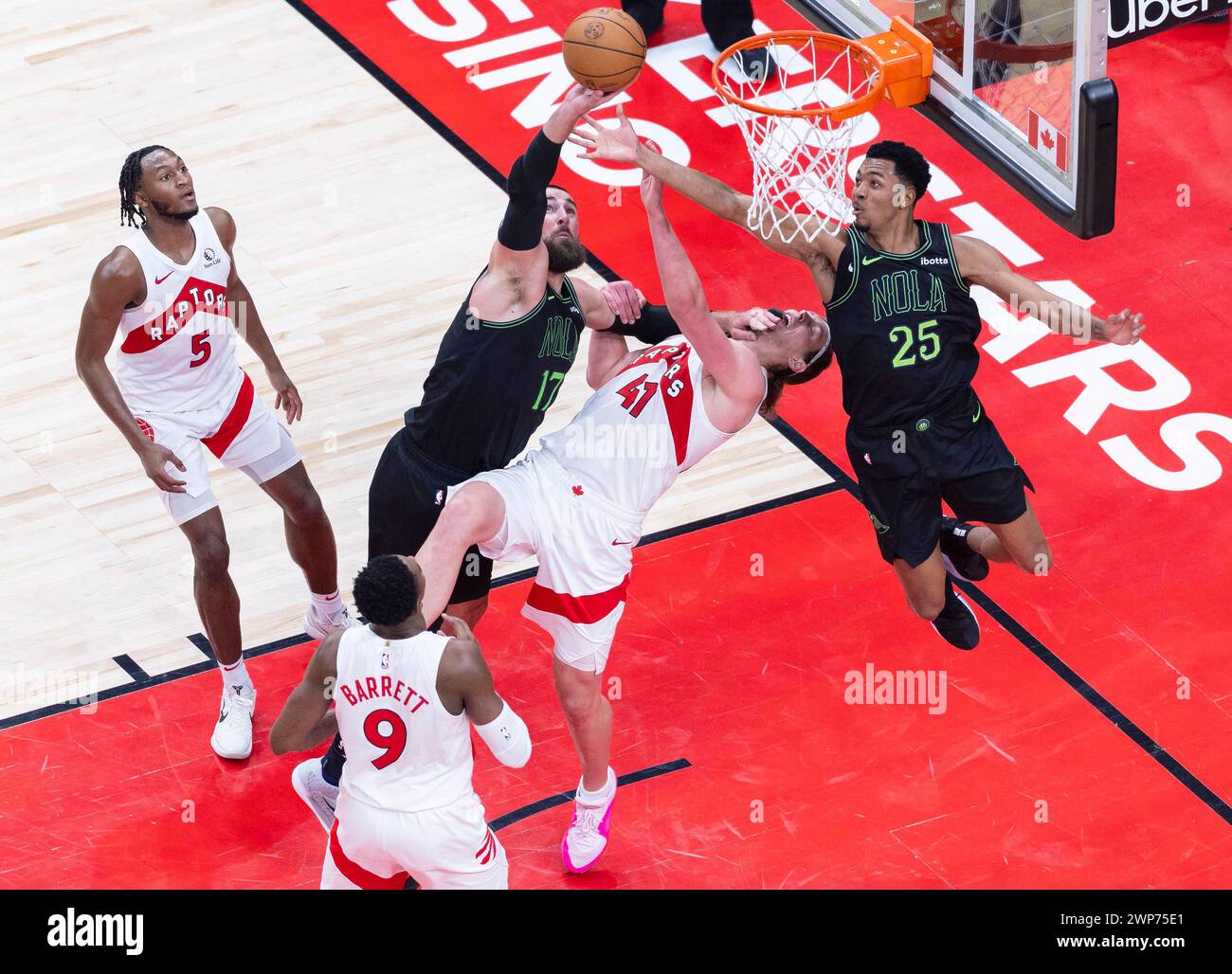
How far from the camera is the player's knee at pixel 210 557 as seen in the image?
7801mm

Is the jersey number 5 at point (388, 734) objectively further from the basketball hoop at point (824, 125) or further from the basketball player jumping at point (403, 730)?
the basketball hoop at point (824, 125)

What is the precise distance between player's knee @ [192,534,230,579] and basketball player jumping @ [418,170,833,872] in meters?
1.02

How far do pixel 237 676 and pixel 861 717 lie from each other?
2.42m

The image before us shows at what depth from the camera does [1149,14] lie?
7.41 m

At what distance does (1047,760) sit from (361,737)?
292 centimetres

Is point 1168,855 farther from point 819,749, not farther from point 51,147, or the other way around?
point 51,147

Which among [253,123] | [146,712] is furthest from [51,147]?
[146,712]

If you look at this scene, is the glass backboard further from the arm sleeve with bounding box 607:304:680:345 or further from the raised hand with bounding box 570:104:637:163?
the raised hand with bounding box 570:104:637:163

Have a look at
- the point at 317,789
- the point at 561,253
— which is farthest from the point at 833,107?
the point at 317,789

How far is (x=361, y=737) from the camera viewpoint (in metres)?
6.29

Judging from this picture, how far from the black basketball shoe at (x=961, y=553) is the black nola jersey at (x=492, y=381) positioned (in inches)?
76.3

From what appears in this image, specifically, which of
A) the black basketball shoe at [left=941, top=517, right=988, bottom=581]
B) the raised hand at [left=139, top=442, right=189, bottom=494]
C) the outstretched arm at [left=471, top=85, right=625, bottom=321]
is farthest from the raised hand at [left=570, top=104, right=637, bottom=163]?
the black basketball shoe at [left=941, top=517, right=988, bottom=581]

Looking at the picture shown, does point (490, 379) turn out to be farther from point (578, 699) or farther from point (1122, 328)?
point (1122, 328)

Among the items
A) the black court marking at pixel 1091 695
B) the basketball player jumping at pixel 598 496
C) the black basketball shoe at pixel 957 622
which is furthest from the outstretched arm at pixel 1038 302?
the black court marking at pixel 1091 695
